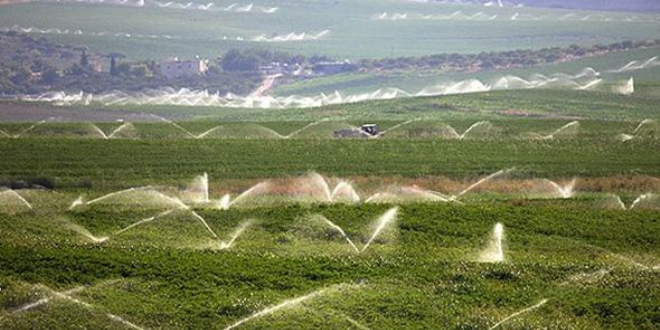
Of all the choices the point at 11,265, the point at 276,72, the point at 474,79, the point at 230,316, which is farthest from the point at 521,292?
the point at 276,72

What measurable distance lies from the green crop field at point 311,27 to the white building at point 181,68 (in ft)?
35.8

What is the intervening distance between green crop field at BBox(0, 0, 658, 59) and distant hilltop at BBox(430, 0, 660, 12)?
4.58 metres

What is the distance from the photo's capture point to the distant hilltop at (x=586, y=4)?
382 ft

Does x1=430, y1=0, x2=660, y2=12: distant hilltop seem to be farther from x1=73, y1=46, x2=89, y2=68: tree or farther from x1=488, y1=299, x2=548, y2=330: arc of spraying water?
x1=488, y1=299, x2=548, y2=330: arc of spraying water

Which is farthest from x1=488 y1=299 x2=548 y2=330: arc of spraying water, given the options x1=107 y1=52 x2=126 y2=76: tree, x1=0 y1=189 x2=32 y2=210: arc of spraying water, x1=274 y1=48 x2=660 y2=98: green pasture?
x1=107 y1=52 x2=126 y2=76: tree

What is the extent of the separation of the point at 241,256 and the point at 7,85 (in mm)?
49969

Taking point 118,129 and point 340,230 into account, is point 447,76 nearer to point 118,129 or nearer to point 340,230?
point 118,129

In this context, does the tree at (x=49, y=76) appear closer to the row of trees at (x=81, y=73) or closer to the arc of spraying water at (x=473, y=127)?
the row of trees at (x=81, y=73)

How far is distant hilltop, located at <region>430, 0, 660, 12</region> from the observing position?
4589 inches

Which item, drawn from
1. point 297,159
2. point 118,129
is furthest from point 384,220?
point 118,129

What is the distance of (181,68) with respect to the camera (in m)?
A: 76.4

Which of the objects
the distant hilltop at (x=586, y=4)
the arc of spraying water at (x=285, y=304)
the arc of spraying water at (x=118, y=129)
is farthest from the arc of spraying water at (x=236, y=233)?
the distant hilltop at (x=586, y=4)

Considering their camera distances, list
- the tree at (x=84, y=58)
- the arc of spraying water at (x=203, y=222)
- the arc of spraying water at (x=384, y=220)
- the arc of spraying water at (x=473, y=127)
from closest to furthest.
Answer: the arc of spraying water at (x=384, y=220) → the arc of spraying water at (x=203, y=222) → the arc of spraying water at (x=473, y=127) → the tree at (x=84, y=58)

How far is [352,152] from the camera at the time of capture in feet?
120
